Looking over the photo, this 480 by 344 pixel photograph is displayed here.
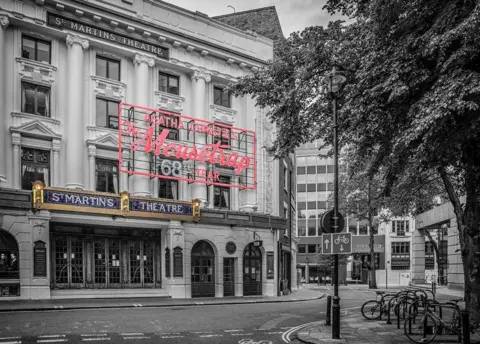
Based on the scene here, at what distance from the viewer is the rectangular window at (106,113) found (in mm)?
27062

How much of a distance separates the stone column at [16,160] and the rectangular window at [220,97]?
12.1m

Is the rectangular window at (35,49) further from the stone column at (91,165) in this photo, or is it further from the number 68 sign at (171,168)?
the number 68 sign at (171,168)

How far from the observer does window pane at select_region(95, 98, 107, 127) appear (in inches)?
1063

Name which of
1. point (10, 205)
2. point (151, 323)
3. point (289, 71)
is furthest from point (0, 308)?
point (289, 71)

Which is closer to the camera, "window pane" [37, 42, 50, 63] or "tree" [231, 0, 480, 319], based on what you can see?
"tree" [231, 0, 480, 319]

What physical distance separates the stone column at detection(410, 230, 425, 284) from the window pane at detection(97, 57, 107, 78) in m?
28.1

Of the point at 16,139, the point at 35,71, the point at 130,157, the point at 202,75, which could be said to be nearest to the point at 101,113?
the point at 130,157

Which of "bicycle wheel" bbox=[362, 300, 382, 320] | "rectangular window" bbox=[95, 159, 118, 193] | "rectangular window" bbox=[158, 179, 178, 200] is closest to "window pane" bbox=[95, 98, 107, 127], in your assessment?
"rectangular window" bbox=[95, 159, 118, 193]

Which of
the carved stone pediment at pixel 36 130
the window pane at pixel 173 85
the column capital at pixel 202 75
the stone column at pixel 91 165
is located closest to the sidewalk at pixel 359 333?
the stone column at pixel 91 165

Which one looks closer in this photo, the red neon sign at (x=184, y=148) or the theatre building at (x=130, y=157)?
the theatre building at (x=130, y=157)

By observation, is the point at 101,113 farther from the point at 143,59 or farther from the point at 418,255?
the point at 418,255

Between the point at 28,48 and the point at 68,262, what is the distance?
1034 cm

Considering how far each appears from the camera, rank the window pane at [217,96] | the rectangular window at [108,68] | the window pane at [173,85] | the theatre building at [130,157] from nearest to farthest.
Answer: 1. the theatre building at [130,157]
2. the rectangular window at [108,68]
3. the window pane at [173,85]
4. the window pane at [217,96]

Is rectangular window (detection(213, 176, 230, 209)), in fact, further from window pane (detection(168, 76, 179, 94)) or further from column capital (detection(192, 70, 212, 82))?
column capital (detection(192, 70, 212, 82))
